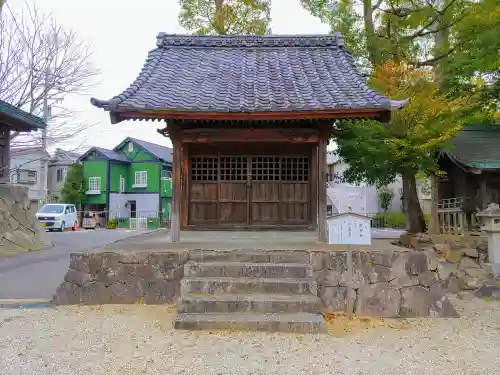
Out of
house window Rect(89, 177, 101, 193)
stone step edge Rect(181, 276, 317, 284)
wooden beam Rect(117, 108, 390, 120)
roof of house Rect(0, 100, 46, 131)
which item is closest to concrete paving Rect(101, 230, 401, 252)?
stone step edge Rect(181, 276, 317, 284)

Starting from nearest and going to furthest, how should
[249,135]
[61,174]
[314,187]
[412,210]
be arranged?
[249,135], [314,187], [412,210], [61,174]

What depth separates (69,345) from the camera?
484 centimetres

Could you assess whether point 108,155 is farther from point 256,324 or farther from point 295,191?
point 256,324

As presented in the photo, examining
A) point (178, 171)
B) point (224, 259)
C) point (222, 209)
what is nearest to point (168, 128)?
point (178, 171)

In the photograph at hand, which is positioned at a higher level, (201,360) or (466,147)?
(466,147)

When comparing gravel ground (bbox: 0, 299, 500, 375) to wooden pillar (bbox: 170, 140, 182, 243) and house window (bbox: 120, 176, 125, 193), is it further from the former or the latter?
house window (bbox: 120, 176, 125, 193)

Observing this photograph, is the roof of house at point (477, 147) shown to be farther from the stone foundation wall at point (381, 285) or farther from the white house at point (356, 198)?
the white house at point (356, 198)

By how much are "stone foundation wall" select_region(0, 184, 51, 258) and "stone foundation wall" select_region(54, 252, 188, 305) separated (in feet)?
23.3

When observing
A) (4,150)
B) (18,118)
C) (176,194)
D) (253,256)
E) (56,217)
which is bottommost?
(253,256)

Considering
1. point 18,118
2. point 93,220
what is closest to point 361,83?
point 18,118

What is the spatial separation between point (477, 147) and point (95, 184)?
28.6 metres

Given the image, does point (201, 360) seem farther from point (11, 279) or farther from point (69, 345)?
point (11, 279)

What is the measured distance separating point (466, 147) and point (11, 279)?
1291 cm

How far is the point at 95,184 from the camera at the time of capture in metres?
32.2
